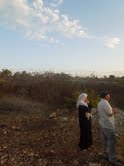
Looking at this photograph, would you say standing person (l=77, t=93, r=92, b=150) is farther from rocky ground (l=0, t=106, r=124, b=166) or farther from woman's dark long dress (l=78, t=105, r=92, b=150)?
rocky ground (l=0, t=106, r=124, b=166)

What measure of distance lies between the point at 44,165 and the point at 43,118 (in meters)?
5.73

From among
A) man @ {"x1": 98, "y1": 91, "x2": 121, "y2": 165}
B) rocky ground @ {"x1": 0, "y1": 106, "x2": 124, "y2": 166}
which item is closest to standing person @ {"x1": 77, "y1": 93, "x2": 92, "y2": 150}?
rocky ground @ {"x1": 0, "y1": 106, "x2": 124, "y2": 166}

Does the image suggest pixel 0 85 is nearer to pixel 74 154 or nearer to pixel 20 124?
pixel 20 124

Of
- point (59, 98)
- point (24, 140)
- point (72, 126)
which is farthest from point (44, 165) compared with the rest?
point (59, 98)

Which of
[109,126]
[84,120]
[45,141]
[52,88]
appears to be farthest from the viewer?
[52,88]

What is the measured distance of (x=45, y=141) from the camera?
506 inches

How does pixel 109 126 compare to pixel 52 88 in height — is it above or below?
below

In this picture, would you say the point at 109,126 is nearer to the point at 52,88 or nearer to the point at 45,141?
the point at 45,141

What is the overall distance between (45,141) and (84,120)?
1624 mm

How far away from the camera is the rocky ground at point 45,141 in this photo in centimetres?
1102

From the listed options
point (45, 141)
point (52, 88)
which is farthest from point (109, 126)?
point (52, 88)

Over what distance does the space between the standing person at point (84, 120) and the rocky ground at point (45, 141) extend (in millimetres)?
215

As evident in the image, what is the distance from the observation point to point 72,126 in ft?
47.7

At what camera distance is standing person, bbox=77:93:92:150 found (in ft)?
39.0
